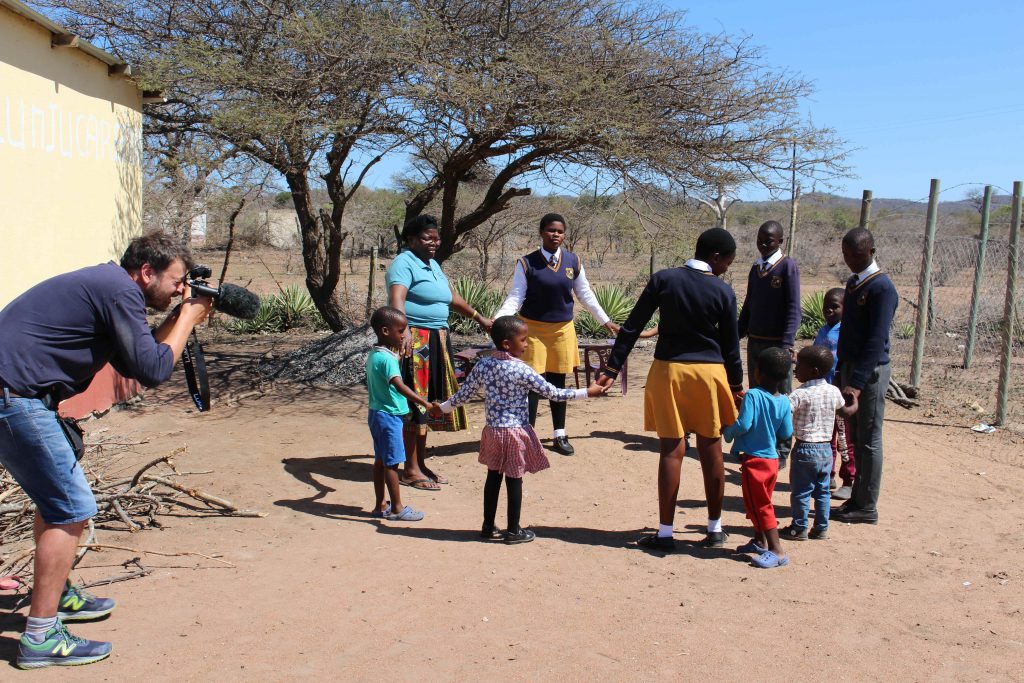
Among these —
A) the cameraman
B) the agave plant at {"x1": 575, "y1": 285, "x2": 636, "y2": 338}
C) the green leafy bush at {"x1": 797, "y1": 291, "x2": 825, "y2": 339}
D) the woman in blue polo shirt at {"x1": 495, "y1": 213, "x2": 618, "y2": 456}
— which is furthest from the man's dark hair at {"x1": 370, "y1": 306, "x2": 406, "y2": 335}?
the green leafy bush at {"x1": 797, "y1": 291, "x2": 825, "y2": 339}

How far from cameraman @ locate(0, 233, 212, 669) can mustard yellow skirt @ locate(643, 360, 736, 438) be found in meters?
2.41

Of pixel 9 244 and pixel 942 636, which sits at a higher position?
pixel 9 244

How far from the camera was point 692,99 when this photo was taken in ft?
28.4

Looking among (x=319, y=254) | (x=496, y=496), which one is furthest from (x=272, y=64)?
(x=496, y=496)

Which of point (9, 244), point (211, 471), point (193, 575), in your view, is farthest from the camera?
point (9, 244)

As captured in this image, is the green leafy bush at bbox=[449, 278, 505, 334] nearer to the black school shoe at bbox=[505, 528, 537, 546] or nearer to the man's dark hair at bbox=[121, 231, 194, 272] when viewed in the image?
the black school shoe at bbox=[505, 528, 537, 546]

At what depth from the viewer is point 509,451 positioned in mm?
4699

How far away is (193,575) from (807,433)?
3381 mm

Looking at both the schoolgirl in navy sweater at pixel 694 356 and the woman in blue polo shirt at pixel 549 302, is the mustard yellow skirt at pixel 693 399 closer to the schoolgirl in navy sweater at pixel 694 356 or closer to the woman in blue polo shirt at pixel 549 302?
the schoolgirl in navy sweater at pixel 694 356

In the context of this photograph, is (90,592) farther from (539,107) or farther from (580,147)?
(580,147)

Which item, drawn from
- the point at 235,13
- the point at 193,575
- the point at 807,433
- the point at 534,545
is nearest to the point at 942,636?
the point at 807,433

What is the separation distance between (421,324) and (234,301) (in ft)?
7.76

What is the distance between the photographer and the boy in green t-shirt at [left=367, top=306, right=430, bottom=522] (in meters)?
5.09

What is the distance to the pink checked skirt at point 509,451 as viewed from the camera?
185 inches
